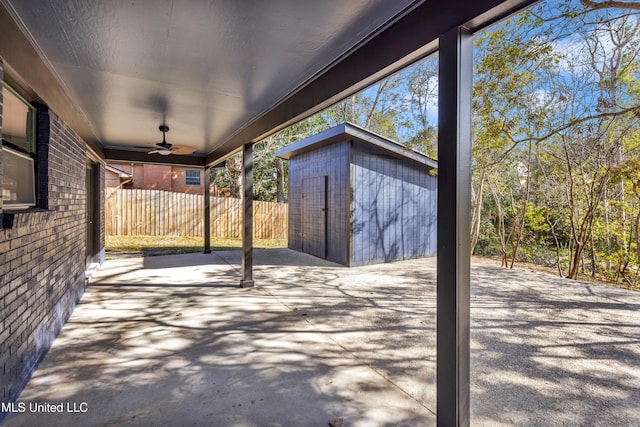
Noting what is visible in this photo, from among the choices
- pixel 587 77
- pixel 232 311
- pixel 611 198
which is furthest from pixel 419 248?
pixel 232 311

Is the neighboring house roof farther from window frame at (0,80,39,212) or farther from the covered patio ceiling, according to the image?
window frame at (0,80,39,212)

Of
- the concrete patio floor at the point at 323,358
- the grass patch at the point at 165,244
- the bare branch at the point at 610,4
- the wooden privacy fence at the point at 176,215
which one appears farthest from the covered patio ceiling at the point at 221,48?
the wooden privacy fence at the point at 176,215

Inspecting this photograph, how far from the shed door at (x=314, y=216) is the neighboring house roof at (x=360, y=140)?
0.88m

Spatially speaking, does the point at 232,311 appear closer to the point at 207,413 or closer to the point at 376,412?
the point at 207,413

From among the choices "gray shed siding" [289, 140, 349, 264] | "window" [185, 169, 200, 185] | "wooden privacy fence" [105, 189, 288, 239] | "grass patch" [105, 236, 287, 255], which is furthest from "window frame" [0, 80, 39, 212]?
"window" [185, 169, 200, 185]

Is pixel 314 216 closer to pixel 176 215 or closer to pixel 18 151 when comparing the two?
pixel 176 215

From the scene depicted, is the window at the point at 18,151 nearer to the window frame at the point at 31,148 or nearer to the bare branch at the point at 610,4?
the window frame at the point at 31,148

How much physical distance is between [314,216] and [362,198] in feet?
5.46

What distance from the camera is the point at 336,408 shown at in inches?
84.7

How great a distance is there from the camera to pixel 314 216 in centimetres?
871

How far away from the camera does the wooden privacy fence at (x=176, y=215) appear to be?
37.2 ft

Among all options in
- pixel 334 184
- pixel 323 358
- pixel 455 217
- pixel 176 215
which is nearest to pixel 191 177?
pixel 176 215

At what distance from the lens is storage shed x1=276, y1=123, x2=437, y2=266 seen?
743cm

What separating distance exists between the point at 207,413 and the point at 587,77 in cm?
838
